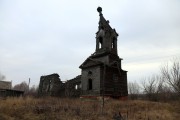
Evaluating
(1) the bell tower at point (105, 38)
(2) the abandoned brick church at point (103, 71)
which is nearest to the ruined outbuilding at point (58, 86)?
(2) the abandoned brick church at point (103, 71)

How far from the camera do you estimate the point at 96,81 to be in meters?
26.1

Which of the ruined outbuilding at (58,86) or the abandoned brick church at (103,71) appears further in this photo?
the ruined outbuilding at (58,86)

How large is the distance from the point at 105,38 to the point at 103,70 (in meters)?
5.55

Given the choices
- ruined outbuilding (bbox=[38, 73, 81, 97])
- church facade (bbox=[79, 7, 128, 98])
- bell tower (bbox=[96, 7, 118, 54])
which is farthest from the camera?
ruined outbuilding (bbox=[38, 73, 81, 97])

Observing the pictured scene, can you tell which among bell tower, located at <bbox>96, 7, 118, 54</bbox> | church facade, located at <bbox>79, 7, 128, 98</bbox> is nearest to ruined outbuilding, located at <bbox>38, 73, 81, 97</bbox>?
church facade, located at <bbox>79, 7, 128, 98</bbox>

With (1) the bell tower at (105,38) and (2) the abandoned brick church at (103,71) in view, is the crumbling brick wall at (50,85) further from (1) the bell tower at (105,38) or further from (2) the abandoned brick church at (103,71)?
(1) the bell tower at (105,38)

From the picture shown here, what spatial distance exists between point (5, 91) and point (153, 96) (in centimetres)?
2834

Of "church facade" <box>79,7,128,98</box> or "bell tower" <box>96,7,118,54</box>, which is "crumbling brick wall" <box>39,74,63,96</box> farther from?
"bell tower" <box>96,7,118,54</box>

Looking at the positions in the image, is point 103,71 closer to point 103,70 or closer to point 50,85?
point 103,70

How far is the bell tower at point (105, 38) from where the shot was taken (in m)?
28.6

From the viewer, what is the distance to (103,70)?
2633 cm

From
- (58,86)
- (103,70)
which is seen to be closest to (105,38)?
(103,70)

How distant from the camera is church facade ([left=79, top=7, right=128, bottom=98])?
26002 millimetres

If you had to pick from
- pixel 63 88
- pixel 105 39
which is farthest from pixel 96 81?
pixel 63 88
